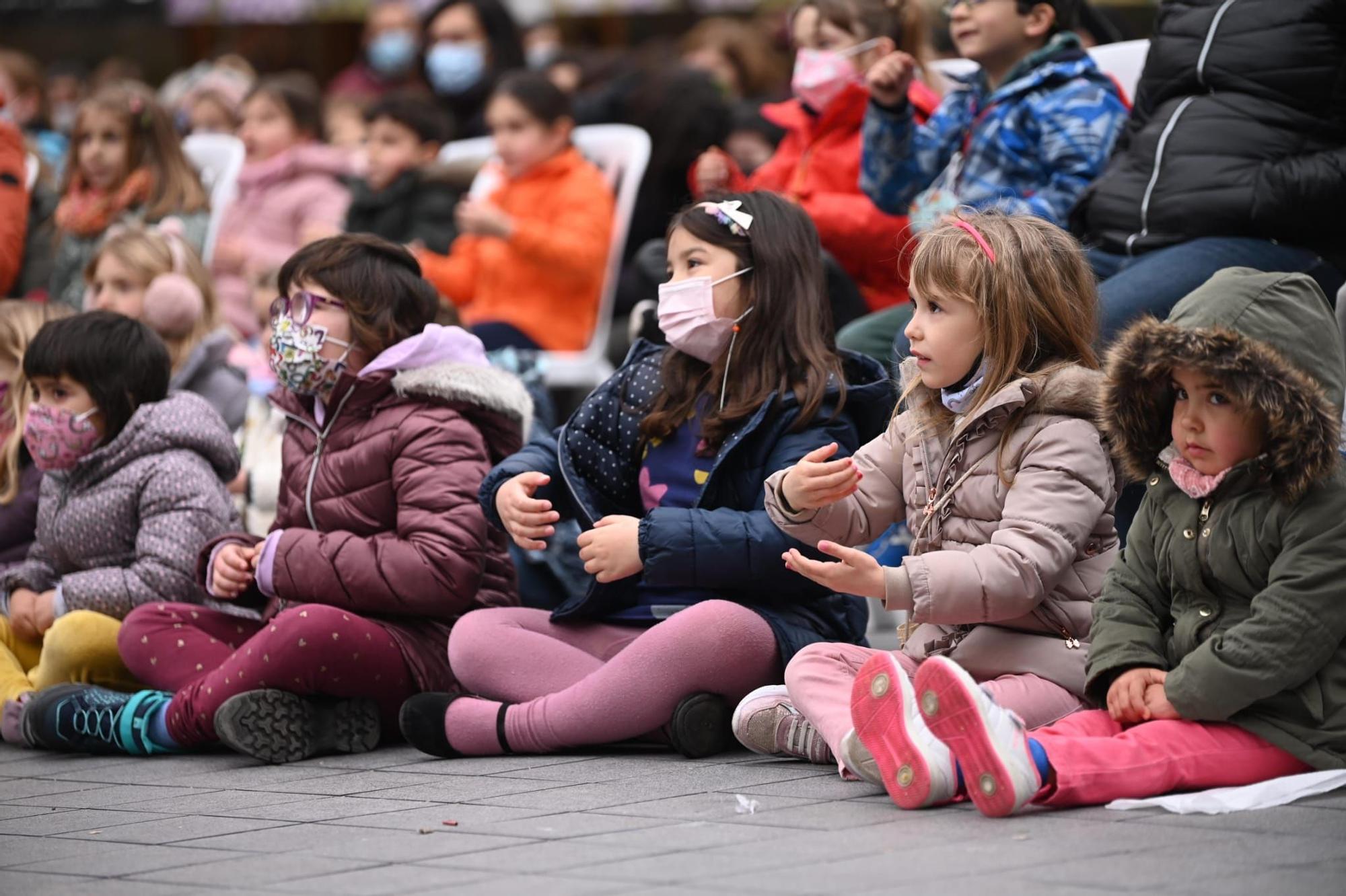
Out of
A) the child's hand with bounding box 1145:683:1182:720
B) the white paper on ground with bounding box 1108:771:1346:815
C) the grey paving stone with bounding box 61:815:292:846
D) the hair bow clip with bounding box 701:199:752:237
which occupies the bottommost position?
the grey paving stone with bounding box 61:815:292:846

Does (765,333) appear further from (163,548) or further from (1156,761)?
(163,548)

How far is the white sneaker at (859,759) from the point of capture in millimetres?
3738

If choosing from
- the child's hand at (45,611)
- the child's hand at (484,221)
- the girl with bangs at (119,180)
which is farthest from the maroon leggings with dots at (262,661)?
the girl with bangs at (119,180)

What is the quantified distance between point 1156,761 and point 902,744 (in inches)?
19.0

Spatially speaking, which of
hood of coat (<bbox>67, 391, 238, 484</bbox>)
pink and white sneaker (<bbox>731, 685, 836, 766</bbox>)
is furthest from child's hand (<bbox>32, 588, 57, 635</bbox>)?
pink and white sneaker (<bbox>731, 685, 836, 766</bbox>)

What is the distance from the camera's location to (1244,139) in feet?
16.5

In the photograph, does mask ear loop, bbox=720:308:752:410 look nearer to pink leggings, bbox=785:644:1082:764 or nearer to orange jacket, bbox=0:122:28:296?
pink leggings, bbox=785:644:1082:764

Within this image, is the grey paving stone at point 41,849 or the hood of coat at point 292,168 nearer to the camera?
the grey paving stone at point 41,849

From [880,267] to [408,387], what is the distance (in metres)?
2.01

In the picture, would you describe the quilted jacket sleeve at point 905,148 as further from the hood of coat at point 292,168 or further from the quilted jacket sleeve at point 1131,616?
the hood of coat at point 292,168

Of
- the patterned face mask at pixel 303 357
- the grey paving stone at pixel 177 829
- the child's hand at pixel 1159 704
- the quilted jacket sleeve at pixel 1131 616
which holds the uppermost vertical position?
the patterned face mask at pixel 303 357

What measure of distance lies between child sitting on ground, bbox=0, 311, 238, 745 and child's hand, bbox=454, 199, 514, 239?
237 centimetres

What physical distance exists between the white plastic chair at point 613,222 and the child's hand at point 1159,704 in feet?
14.6

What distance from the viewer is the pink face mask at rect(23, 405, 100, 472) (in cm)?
524
